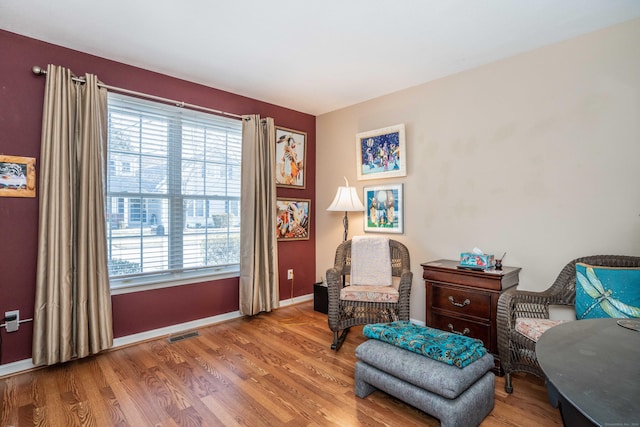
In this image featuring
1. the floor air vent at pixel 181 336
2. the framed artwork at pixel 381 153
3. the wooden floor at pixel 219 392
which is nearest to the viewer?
the wooden floor at pixel 219 392

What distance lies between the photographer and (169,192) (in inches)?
125

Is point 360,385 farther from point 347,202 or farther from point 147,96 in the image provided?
point 147,96

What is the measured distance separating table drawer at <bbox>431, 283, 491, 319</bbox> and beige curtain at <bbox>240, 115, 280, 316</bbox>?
5.89 ft

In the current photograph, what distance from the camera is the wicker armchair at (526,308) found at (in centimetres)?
209

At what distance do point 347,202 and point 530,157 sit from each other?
1673 millimetres

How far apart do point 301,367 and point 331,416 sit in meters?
0.64

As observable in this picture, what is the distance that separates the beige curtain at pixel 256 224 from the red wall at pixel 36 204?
0.74 ft

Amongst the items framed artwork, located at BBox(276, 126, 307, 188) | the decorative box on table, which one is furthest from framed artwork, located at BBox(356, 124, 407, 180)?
the decorative box on table

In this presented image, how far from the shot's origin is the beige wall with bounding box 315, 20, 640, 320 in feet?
7.45

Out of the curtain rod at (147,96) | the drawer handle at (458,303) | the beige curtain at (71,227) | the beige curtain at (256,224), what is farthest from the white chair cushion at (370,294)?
the curtain rod at (147,96)

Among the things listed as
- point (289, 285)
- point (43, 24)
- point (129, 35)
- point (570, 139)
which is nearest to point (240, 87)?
point (129, 35)

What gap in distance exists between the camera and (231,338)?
121 inches

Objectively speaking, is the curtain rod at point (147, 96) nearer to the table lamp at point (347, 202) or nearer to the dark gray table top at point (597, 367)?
the table lamp at point (347, 202)

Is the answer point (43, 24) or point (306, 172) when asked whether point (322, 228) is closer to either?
point (306, 172)
